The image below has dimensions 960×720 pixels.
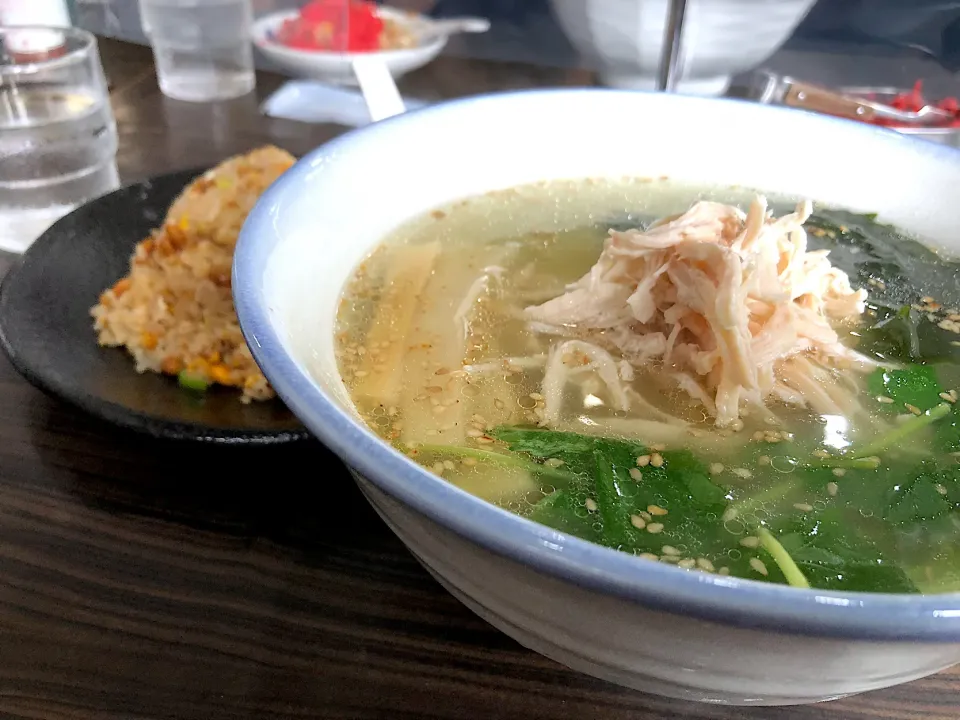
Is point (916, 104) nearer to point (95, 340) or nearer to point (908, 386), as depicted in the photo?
point (908, 386)

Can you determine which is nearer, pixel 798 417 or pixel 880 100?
pixel 798 417

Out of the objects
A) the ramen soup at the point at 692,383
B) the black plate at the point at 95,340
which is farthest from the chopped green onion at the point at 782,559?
the black plate at the point at 95,340

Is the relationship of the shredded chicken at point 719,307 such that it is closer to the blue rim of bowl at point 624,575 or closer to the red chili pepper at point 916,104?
the blue rim of bowl at point 624,575

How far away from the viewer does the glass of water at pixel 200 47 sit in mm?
2141

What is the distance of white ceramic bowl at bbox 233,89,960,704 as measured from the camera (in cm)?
38

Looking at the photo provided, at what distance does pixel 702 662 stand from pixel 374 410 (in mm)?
366

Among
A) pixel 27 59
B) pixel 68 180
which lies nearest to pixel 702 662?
pixel 68 180

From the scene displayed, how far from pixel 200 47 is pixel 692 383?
6.39 feet

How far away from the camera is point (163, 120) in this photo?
200cm

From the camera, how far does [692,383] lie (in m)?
A: 0.77

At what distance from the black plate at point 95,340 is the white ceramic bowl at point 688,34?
3.67ft

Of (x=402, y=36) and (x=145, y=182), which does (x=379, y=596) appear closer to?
(x=145, y=182)

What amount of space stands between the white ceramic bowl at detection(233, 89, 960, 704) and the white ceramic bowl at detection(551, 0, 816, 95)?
0.79 m

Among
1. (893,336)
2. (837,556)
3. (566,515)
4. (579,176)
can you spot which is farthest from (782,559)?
(579,176)
